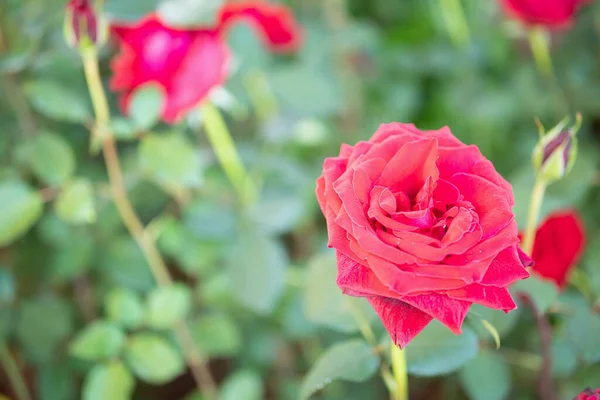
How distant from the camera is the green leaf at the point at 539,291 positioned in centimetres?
42

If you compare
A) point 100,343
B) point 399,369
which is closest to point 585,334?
point 399,369

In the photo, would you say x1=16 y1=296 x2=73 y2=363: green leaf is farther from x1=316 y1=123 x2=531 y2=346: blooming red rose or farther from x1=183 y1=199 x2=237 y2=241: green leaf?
x1=316 y1=123 x2=531 y2=346: blooming red rose

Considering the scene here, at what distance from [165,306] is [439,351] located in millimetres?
332

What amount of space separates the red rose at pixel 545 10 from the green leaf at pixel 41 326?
30.7 inches

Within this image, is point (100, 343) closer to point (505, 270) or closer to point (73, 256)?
point (73, 256)

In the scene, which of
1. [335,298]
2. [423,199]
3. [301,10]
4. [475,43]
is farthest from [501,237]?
[301,10]

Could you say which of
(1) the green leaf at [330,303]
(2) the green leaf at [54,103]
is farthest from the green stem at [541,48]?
(2) the green leaf at [54,103]

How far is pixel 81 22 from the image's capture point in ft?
1.56

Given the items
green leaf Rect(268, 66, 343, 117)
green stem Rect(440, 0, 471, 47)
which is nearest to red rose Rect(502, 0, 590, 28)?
green stem Rect(440, 0, 471, 47)

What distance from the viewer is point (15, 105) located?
2.39ft

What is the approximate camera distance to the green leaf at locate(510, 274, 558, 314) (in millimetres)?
420

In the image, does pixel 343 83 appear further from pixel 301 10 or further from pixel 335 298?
pixel 335 298

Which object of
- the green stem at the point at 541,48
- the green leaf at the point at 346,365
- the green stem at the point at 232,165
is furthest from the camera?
the green stem at the point at 541,48

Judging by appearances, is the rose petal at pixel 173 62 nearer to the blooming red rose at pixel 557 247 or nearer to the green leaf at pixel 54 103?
the green leaf at pixel 54 103
